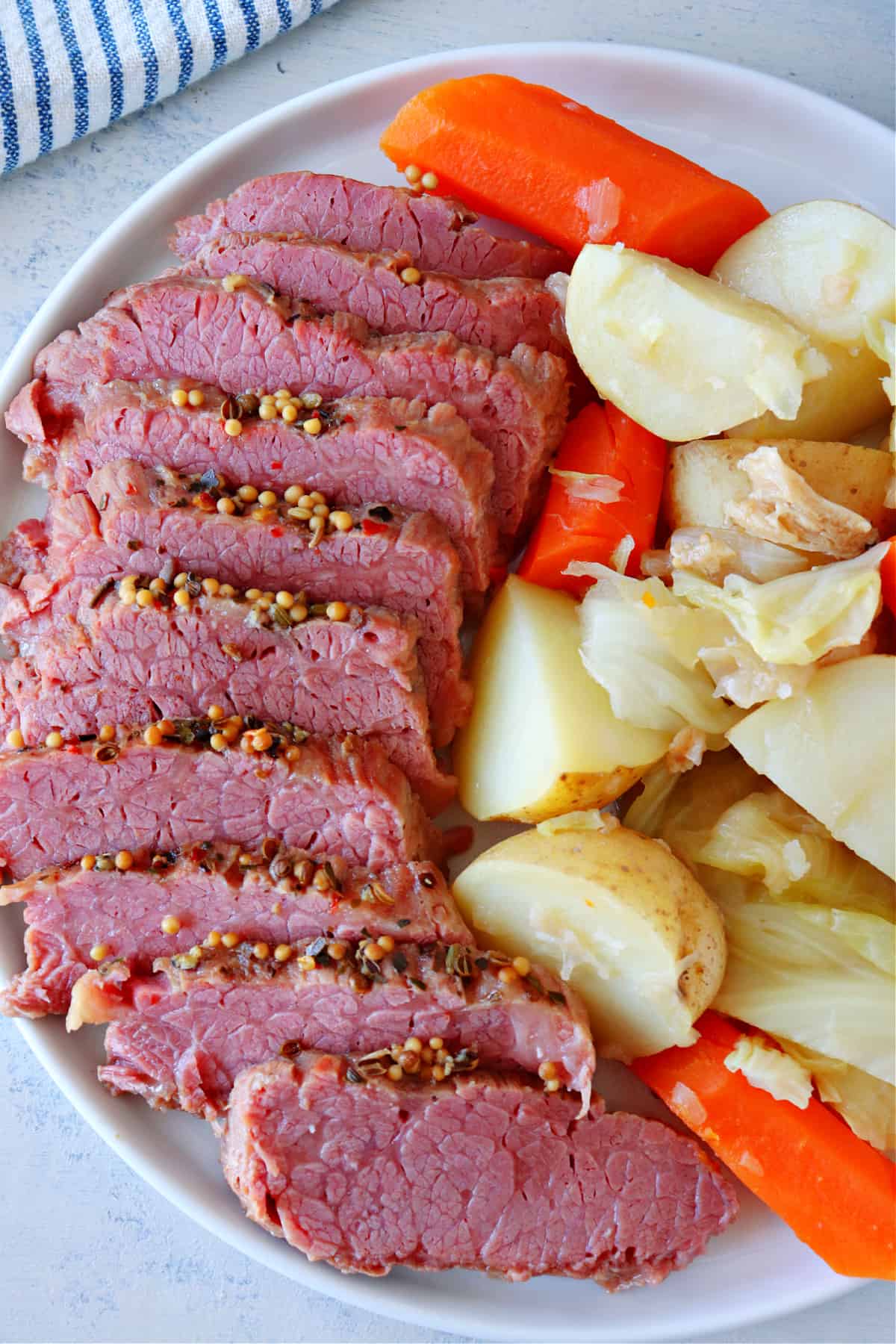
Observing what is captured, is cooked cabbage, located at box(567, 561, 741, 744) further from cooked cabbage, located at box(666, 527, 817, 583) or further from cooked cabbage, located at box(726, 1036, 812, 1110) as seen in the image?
cooked cabbage, located at box(726, 1036, 812, 1110)

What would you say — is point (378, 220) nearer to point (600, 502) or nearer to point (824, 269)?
point (600, 502)

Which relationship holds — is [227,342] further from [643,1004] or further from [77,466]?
[643,1004]

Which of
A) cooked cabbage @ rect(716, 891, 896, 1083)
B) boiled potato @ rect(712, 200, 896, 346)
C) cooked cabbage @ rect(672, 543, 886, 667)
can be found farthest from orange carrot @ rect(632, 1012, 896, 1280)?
boiled potato @ rect(712, 200, 896, 346)

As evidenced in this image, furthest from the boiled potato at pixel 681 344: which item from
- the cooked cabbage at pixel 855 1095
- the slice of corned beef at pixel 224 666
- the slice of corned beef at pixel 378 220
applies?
the cooked cabbage at pixel 855 1095

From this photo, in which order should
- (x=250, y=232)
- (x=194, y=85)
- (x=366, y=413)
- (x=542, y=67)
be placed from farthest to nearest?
(x=194, y=85), (x=542, y=67), (x=250, y=232), (x=366, y=413)

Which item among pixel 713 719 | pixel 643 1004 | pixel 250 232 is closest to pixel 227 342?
pixel 250 232

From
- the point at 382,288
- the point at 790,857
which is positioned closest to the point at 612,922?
the point at 790,857
